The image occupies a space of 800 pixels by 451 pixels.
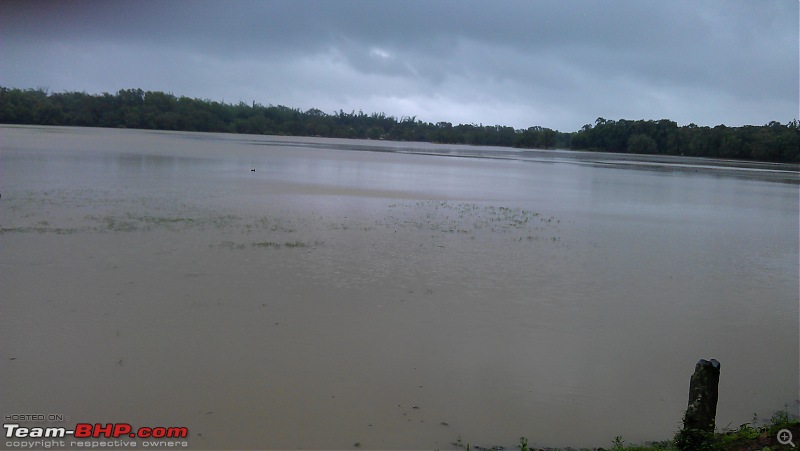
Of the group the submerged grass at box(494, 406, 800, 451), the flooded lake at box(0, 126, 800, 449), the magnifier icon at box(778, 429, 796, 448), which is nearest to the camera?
the magnifier icon at box(778, 429, 796, 448)

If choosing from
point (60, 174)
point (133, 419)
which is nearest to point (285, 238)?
point (133, 419)

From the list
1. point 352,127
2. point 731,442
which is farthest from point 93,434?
point 352,127

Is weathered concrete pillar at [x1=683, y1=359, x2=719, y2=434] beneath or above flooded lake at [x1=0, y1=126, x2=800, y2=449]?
above

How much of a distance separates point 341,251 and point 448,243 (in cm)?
221

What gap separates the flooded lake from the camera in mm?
4684

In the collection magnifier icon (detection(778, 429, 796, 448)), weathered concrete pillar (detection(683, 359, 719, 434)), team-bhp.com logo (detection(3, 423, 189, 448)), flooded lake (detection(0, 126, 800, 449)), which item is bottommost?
team-bhp.com logo (detection(3, 423, 189, 448))

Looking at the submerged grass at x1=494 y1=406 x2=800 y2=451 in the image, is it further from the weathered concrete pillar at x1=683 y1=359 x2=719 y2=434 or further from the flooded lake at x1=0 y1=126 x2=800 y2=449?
the flooded lake at x1=0 y1=126 x2=800 y2=449

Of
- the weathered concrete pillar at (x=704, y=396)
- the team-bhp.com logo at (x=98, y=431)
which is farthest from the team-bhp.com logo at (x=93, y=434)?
the weathered concrete pillar at (x=704, y=396)

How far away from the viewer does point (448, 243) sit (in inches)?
440

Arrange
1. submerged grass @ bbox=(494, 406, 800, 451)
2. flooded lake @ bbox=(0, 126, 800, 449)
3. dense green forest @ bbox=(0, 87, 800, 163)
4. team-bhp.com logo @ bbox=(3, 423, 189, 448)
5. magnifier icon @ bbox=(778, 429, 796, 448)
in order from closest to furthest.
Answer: magnifier icon @ bbox=(778, 429, 796, 448)
submerged grass @ bbox=(494, 406, 800, 451)
team-bhp.com logo @ bbox=(3, 423, 189, 448)
flooded lake @ bbox=(0, 126, 800, 449)
dense green forest @ bbox=(0, 87, 800, 163)

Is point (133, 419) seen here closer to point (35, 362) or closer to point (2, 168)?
point (35, 362)

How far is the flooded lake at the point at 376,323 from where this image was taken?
468 cm

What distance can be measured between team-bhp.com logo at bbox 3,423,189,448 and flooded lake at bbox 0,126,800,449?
10 cm

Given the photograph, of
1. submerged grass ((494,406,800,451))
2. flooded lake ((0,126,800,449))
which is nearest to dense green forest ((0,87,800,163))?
flooded lake ((0,126,800,449))
